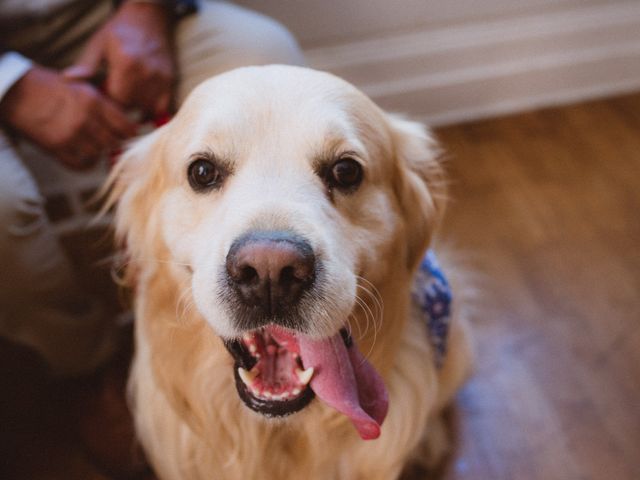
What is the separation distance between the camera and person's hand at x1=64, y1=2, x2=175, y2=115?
1336 mm

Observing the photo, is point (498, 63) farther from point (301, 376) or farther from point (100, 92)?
point (301, 376)

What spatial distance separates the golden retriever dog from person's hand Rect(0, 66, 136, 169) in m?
0.17

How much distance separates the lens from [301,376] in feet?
3.27

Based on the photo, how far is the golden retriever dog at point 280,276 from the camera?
35.4 inches

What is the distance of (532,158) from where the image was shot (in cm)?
225

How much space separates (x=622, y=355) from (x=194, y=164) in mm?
1234

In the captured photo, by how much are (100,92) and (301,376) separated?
2.54 feet

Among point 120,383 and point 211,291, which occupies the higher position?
point 211,291

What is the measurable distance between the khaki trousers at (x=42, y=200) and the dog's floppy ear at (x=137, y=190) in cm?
25

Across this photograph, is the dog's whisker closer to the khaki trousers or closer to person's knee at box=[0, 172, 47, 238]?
the khaki trousers

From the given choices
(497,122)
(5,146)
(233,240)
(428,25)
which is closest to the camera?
(233,240)

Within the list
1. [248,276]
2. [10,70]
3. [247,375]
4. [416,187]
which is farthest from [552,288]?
[10,70]

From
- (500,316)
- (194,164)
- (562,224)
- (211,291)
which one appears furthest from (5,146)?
(562,224)

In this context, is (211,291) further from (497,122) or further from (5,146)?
(497,122)
